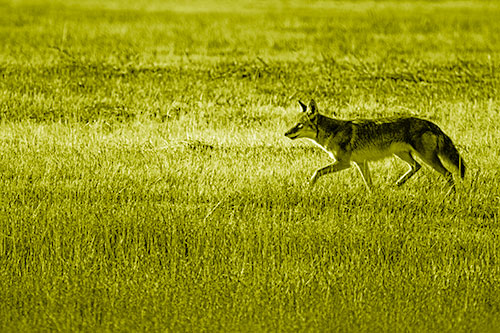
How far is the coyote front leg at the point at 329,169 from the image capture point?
9977 millimetres

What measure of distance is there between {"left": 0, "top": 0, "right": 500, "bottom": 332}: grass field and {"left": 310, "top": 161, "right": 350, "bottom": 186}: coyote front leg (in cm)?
12

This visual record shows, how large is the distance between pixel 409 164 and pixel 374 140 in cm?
68

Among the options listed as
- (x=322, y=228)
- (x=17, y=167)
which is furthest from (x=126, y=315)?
(x=17, y=167)

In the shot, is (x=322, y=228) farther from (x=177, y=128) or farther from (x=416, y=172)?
(x=177, y=128)

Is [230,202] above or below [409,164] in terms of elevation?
below

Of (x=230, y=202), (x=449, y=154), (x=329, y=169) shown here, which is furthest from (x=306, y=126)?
(x=449, y=154)

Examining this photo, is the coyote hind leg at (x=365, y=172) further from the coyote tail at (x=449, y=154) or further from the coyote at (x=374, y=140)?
the coyote tail at (x=449, y=154)

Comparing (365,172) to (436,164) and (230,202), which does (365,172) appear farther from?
(230,202)

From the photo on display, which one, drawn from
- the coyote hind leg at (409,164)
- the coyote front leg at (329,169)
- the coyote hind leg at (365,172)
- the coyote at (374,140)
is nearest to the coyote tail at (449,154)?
the coyote at (374,140)

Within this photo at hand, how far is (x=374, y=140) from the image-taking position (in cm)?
1006

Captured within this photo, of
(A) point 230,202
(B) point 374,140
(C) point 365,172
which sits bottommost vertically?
(A) point 230,202

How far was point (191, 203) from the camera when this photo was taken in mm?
9539

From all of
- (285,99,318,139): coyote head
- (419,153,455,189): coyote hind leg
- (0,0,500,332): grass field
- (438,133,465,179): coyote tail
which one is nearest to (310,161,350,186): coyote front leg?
(0,0,500,332): grass field

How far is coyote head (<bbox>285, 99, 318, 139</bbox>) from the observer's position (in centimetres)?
1011
